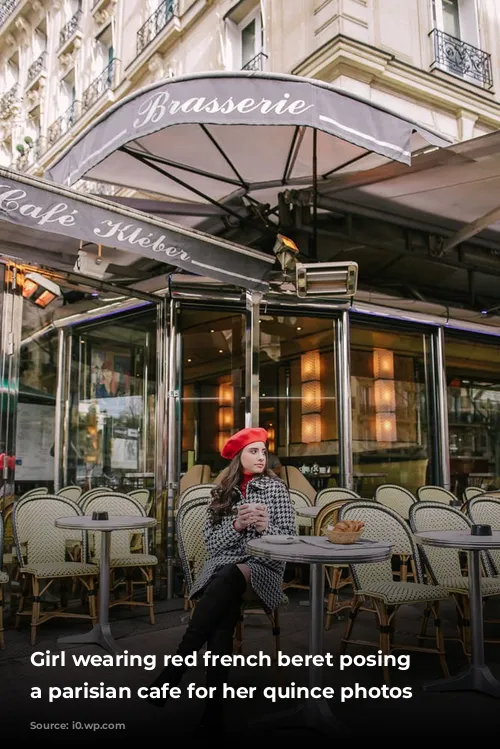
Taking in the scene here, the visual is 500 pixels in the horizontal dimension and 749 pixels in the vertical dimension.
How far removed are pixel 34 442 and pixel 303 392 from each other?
3766mm

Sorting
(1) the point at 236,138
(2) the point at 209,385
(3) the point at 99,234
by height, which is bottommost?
(2) the point at 209,385

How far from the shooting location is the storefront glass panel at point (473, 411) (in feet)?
33.2

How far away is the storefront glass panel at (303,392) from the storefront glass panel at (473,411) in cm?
212

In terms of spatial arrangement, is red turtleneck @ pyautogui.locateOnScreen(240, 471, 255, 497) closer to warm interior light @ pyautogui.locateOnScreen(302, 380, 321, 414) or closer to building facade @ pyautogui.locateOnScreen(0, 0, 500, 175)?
warm interior light @ pyautogui.locateOnScreen(302, 380, 321, 414)

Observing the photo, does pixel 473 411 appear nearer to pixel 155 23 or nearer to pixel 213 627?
pixel 213 627

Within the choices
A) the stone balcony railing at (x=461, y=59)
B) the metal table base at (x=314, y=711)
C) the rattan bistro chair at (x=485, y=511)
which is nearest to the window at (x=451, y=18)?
the stone balcony railing at (x=461, y=59)

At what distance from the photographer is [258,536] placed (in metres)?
3.60

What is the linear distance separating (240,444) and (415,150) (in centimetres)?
311

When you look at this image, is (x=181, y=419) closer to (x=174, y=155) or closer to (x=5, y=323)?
(x=5, y=323)

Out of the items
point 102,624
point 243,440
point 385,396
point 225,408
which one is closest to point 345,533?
point 243,440

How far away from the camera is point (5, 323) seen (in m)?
5.69

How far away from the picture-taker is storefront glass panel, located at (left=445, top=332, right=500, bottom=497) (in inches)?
399

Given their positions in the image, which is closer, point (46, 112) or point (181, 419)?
point (181, 419)

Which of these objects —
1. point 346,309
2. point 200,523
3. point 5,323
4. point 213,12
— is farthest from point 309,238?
point 213,12
